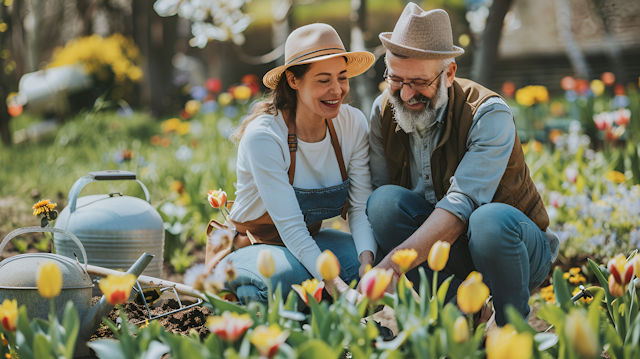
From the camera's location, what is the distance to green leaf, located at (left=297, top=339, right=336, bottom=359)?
1008 millimetres

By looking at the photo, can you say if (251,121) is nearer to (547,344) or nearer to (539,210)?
(539,210)

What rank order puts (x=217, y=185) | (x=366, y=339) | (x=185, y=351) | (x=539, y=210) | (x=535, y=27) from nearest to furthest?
(x=185, y=351)
(x=366, y=339)
(x=539, y=210)
(x=217, y=185)
(x=535, y=27)

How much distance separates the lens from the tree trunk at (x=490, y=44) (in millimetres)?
3580

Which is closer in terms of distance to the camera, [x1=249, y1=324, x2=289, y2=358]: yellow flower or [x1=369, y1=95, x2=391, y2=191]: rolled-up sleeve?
[x1=249, y1=324, x2=289, y2=358]: yellow flower

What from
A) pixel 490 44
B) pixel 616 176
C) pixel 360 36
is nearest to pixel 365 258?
pixel 616 176

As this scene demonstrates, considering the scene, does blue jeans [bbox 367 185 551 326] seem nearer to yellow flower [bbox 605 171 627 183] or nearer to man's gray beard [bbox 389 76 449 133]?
man's gray beard [bbox 389 76 449 133]

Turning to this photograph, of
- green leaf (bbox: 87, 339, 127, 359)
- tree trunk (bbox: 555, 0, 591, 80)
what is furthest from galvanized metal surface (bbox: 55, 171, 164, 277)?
tree trunk (bbox: 555, 0, 591, 80)

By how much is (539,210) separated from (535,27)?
10.3 metres

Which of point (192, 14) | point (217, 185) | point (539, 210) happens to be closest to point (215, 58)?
point (192, 14)

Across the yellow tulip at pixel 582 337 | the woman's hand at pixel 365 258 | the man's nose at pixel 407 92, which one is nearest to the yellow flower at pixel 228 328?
the yellow tulip at pixel 582 337

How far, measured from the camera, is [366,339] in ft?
3.74

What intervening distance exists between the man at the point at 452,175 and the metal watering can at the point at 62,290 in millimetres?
848

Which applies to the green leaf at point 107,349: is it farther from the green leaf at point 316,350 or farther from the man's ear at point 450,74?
the man's ear at point 450,74

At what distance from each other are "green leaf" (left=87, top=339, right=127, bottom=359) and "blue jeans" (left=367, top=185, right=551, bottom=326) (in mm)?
1033
